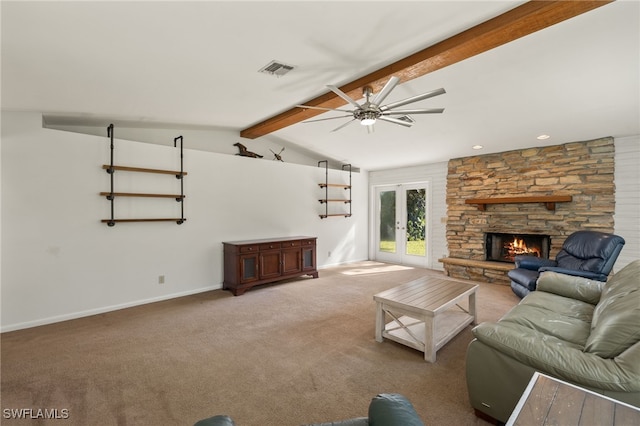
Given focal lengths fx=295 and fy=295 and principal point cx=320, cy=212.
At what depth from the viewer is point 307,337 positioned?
3.21 meters

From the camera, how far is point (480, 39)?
2.53m

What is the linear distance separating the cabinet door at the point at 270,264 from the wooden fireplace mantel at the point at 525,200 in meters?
4.01

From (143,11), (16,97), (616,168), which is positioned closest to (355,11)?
(143,11)

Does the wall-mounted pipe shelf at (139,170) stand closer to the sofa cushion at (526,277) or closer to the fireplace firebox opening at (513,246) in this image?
the sofa cushion at (526,277)

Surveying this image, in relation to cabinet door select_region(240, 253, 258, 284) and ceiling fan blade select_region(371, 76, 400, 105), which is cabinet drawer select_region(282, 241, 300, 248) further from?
ceiling fan blade select_region(371, 76, 400, 105)

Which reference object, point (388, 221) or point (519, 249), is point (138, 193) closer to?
point (388, 221)

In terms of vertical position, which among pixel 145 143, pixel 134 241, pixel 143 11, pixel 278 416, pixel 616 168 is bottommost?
pixel 278 416

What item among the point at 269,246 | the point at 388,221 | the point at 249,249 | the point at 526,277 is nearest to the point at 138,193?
the point at 249,249

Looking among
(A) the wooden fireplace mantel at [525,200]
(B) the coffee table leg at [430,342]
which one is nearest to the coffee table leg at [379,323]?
(B) the coffee table leg at [430,342]

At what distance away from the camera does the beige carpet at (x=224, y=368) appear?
207cm

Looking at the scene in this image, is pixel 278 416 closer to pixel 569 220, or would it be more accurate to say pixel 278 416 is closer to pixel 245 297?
pixel 245 297

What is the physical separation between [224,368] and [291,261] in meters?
3.04

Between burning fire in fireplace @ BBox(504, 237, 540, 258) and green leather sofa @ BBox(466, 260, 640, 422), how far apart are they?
10.6 ft

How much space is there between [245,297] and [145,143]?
110 inches
